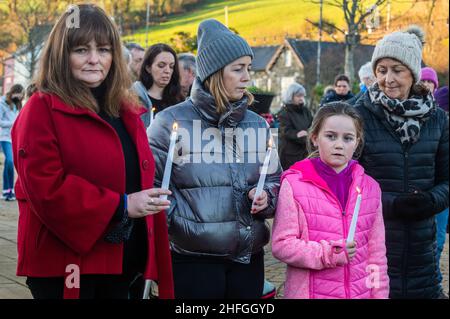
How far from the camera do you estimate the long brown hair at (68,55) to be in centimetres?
287

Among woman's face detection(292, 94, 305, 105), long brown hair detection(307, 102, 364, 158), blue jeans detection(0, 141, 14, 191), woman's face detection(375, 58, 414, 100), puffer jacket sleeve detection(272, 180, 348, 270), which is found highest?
woman's face detection(292, 94, 305, 105)

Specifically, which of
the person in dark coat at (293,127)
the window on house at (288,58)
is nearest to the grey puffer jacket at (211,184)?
the person in dark coat at (293,127)

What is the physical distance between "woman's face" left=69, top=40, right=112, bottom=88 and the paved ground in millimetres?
2836

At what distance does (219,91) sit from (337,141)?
626 millimetres

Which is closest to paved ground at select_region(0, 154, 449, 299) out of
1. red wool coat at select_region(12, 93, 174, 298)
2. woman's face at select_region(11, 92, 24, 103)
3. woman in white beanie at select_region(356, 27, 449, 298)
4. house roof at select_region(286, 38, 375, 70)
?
woman in white beanie at select_region(356, 27, 449, 298)

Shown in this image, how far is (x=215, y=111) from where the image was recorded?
142 inches

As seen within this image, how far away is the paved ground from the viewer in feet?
18.1

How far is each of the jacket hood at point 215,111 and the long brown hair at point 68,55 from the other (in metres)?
0.65

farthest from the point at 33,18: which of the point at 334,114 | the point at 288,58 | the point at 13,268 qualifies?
the point at 288,58

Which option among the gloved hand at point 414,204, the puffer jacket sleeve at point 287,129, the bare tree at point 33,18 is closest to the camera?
the gloved hand at point 414,204

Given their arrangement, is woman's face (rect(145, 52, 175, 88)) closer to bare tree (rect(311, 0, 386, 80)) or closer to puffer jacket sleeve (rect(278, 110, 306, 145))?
bare tree (rect(311, 0, 386, 80))

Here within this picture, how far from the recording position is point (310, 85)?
53625 mm

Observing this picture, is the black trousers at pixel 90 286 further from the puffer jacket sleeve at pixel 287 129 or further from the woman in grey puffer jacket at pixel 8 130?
the woman in grey puffer jacket at pixel 8 130

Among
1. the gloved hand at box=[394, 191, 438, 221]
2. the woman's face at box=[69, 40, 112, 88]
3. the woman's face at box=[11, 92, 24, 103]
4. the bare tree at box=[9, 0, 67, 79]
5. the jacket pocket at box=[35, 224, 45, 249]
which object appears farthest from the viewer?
the bare tree at box=[9, 0, 67, 79]
